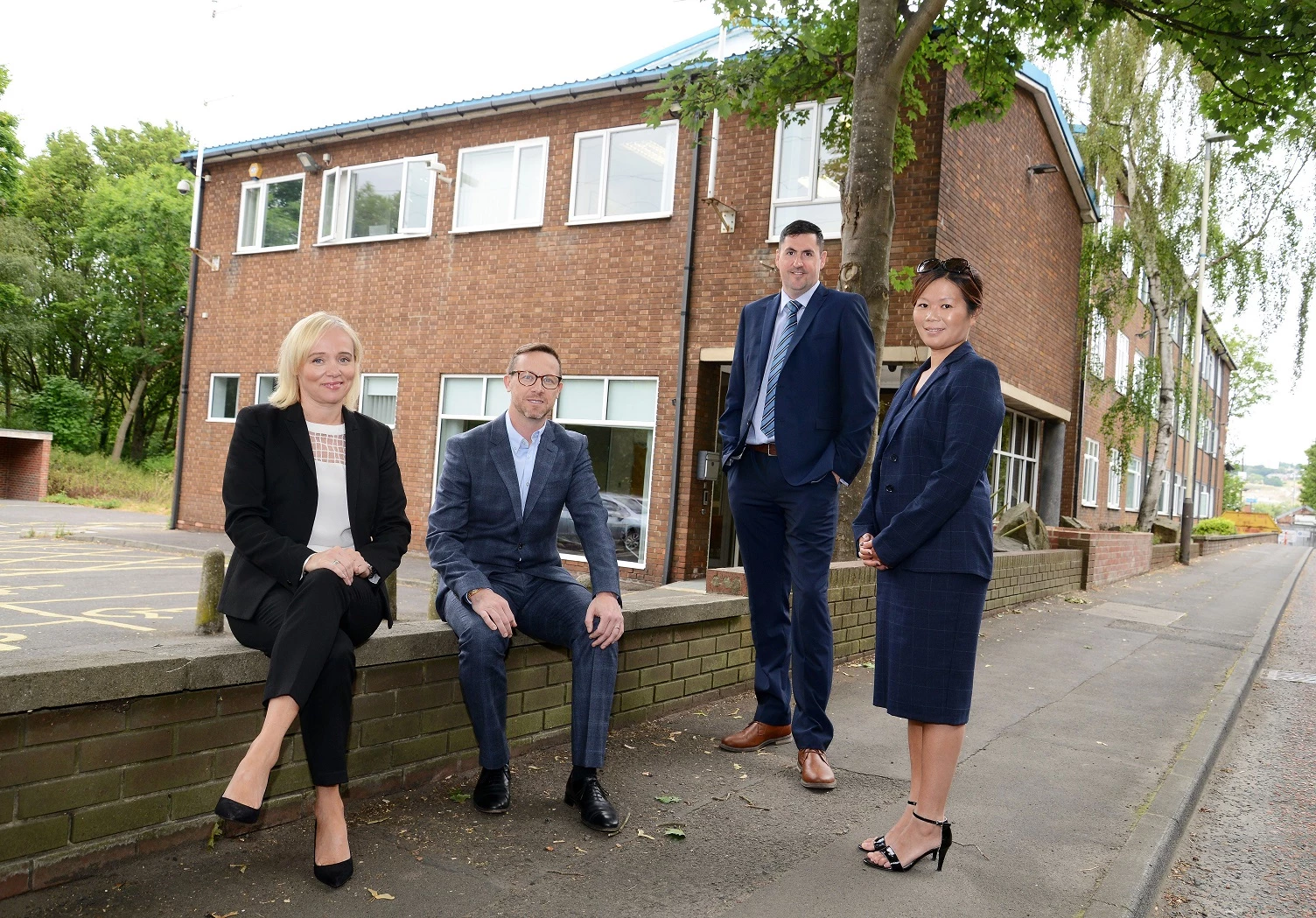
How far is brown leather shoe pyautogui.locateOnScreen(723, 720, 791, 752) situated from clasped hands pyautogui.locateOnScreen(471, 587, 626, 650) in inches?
46.1

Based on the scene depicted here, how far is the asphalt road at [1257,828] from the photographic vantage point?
3666 mm

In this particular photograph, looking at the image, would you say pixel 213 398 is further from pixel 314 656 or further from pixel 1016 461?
pixel 314 656

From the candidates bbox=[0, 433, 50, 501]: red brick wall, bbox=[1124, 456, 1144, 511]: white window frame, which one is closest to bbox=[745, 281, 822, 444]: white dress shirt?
bbox=[1124, 456, 1144, 511]: white window frame

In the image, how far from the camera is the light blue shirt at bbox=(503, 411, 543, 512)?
4.23 metres

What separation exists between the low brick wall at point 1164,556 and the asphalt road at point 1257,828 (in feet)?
48.1

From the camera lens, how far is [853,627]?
760 centimetres

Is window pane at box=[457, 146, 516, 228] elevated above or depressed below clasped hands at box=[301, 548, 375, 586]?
above

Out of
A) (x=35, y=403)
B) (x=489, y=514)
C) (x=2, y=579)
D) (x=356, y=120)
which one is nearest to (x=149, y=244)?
(x=35, y=403)

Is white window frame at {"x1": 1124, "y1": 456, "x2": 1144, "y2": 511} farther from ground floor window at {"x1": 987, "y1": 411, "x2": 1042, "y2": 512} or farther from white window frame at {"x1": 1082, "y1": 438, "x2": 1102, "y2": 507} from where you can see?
ground floor window at {"x1": 987, "y1": 411, "x2": 1042, "y2": 512}

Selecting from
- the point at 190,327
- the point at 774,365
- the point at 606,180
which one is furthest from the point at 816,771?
the point at 190,327

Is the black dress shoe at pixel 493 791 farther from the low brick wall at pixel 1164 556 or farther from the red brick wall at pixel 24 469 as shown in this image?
the red brick wall at pixel 24 469

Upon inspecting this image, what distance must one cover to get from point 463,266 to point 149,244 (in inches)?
1151

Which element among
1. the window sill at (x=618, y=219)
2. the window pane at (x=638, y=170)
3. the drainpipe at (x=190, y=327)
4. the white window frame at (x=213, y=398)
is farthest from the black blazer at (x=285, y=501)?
the drainpipe at (x=190, y=327)

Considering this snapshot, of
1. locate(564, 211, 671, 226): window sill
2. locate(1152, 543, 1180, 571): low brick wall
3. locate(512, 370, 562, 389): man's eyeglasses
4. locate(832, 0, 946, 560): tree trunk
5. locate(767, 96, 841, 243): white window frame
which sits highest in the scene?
locate(767, 96, 841, 243): white window frame
